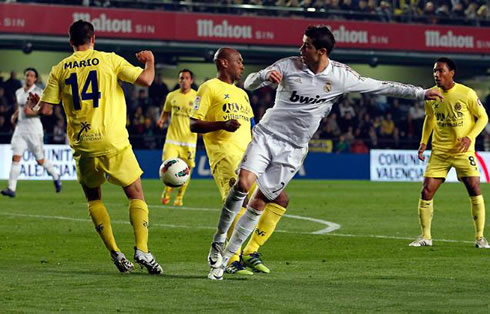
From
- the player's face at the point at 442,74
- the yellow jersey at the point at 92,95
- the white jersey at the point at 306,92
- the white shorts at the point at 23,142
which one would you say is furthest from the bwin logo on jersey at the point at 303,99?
the white shorts at the point at 23,142

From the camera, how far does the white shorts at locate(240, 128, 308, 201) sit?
29.7 feet

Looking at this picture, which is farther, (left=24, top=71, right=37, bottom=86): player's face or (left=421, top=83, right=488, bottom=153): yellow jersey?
(left=24, top=71, right=37, bottom=86): player's face

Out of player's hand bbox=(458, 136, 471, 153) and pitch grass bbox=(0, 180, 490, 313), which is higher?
player's hand bbox=(458, 136, 471, 153)

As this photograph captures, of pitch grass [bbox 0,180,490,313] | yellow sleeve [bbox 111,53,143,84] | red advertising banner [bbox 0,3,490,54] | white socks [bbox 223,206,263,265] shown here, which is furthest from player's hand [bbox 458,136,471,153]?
red advertising banner [bbox 0,3,490,54]

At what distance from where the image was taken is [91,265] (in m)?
10.1

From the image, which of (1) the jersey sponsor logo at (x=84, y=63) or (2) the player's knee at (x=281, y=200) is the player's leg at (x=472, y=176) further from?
(1) the jersey sponsor logo at (x=84, y=63)

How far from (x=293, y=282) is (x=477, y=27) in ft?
110

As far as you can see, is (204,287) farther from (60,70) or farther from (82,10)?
(82,10)

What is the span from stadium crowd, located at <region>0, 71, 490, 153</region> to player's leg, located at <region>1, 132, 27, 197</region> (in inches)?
390

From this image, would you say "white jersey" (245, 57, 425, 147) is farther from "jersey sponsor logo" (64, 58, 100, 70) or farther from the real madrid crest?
"jersey sponsor logo" (64, 58, 100, 70)

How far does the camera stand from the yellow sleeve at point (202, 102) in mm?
9817

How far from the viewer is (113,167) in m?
9.32

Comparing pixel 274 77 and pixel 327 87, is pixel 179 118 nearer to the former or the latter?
pixel 327 87

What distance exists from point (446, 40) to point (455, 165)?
28.2 metres
